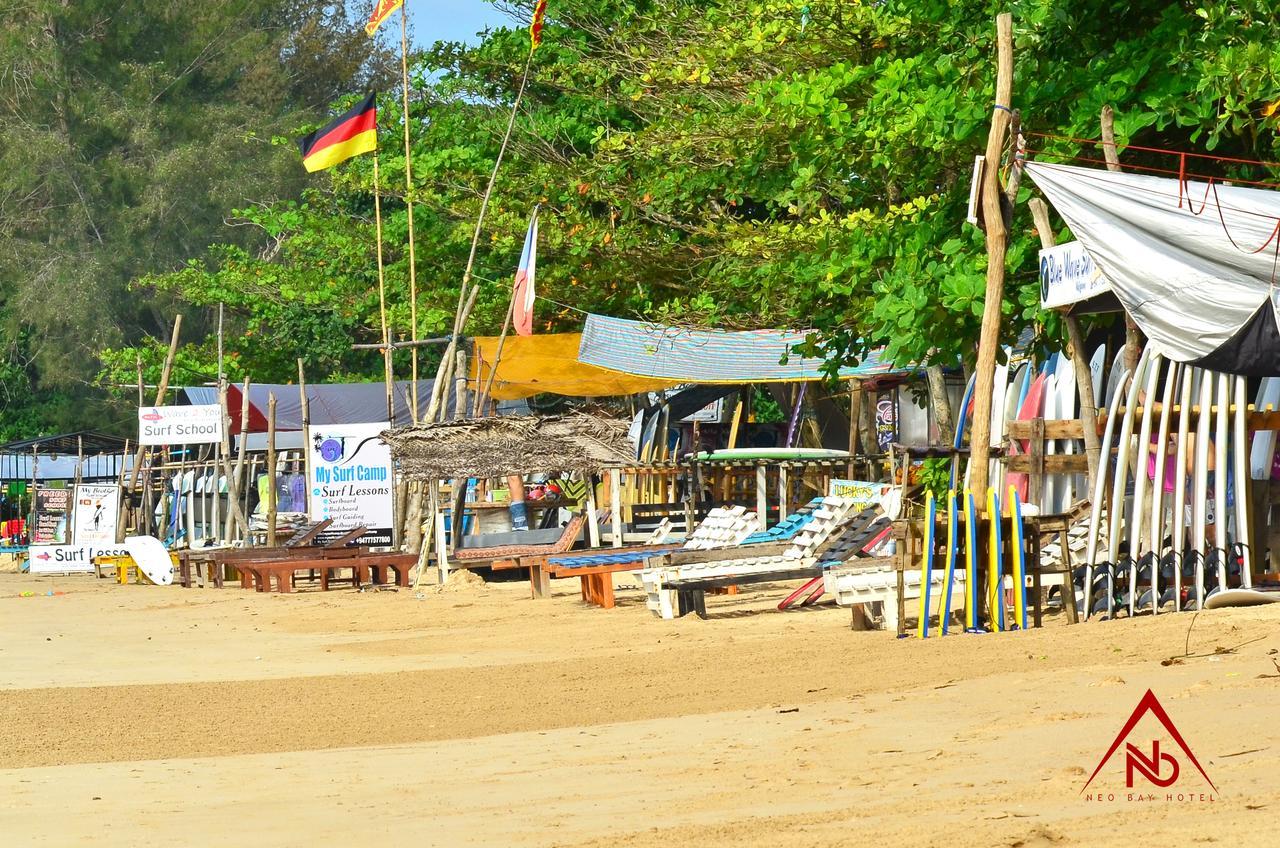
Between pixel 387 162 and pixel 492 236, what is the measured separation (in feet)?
14.6

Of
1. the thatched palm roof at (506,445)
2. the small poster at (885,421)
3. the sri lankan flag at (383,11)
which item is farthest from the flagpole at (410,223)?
the small poster at (885,421)

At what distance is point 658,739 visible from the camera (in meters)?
6.93

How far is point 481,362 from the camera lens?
20.9 metres

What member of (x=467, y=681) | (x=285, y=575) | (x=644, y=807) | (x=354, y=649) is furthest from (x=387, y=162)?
(x=644, y=807)

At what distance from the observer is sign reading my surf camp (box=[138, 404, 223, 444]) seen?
77.5ft

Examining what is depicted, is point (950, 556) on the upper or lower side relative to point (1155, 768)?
Result: upper

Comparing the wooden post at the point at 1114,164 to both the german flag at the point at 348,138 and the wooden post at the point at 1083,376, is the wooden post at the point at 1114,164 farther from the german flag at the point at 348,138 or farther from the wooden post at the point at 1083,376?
the german flag at the point at 348,138

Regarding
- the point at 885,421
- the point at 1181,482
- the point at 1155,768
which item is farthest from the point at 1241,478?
the point at 885,421

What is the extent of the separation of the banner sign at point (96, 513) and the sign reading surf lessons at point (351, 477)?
6466 mm

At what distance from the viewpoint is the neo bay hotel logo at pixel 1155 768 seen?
188 inches

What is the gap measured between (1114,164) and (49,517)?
22325 millimetres

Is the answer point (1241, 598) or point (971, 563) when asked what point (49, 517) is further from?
point (1241, 598)

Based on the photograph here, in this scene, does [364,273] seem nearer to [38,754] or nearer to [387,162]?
[387,162]

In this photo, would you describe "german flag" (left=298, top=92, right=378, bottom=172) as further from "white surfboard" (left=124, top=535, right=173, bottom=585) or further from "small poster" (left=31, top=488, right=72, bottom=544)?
"small poster" (left=31, top=488, right=72, bottom=544)
